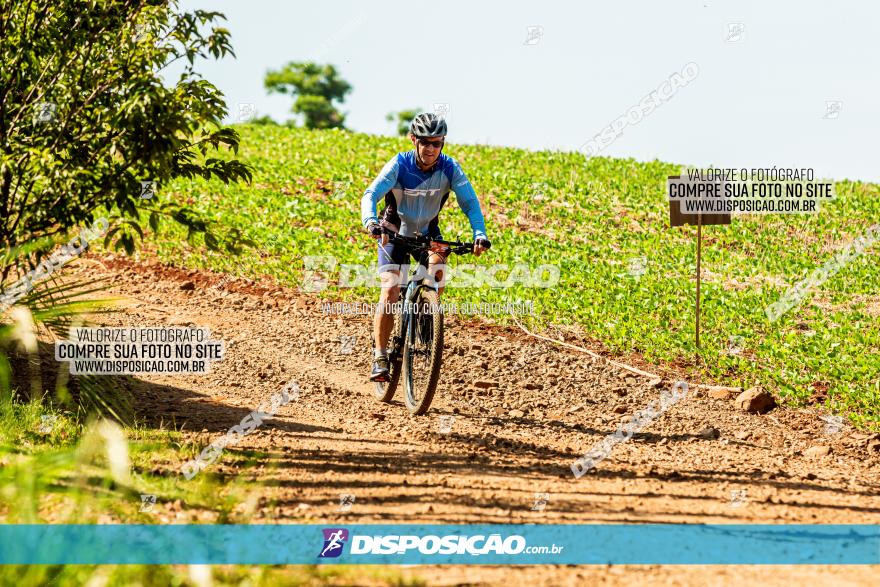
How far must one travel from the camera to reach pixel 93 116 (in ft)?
24.1

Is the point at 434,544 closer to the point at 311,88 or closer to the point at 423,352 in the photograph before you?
the point at 423,352

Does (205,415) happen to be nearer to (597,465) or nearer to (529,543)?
(597,465)

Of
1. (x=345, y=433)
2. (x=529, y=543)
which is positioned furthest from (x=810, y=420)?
(x=529, y=543)

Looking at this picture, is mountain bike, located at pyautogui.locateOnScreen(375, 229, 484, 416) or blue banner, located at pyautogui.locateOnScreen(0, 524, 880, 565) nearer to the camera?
blue banner, located at pyautogui.locateOnScreen(0, 524, 880, 565)

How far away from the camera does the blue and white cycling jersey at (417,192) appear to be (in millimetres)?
8008

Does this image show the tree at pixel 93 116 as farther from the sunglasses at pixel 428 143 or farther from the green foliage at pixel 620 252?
the green foliage at pixel 620 252

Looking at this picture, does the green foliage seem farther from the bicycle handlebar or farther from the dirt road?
the bicycle handlebar

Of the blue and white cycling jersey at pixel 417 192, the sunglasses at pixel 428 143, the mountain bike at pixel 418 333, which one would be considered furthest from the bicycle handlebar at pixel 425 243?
the sunglasses at pixel 428 143

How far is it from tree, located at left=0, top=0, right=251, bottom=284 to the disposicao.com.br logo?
11.6 ft

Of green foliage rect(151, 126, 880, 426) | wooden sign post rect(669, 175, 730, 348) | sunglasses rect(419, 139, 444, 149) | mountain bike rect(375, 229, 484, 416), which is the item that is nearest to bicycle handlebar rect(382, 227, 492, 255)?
mountain bike rect(375, 229, 484, 416)

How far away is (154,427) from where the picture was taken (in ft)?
25.7

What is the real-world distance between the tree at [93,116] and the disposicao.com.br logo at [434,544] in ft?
11.6

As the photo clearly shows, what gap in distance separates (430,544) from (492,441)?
2.88m

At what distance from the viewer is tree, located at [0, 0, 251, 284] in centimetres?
709
